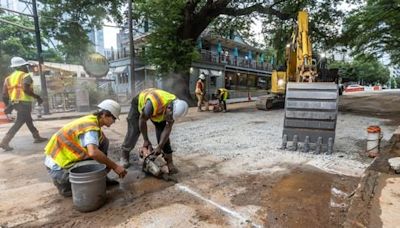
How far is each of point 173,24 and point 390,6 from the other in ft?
31.7

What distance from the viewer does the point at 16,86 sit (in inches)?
239

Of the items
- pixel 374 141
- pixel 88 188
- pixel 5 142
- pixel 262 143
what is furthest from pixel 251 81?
pixel 88 188

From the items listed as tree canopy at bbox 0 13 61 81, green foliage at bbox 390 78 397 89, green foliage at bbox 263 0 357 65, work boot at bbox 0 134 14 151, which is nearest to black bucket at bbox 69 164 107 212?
work boot at bbox 0 134 14 151

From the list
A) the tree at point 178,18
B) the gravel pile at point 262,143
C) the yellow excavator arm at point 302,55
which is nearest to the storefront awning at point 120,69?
the tree at point 178,18

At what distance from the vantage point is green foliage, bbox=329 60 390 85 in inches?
2024

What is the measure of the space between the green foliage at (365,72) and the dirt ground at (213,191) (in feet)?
167

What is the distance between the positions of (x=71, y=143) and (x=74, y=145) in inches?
1.6

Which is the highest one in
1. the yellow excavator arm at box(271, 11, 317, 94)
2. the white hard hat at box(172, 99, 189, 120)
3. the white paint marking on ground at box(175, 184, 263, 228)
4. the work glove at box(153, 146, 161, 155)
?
the yellow excavator arm at box(271, 11, 317, 94)

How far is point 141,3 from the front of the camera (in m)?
13.8

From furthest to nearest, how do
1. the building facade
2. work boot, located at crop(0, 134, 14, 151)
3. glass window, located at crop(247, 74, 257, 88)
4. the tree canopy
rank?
glass window, located at crop(247, 74, 257, 88), the building facade, the tree canopy, work boot, located at crop(0, 134, 14, 151)

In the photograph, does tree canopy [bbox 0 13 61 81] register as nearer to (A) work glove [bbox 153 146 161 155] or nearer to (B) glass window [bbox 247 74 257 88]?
(A) work glove [bbox 153 146 161 155]

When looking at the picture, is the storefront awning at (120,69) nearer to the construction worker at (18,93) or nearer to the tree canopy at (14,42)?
the tree canopy at (14,42)

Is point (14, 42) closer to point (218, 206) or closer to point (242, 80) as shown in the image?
point (242, 80)

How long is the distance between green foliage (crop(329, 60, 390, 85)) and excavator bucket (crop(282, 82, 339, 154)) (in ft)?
163
